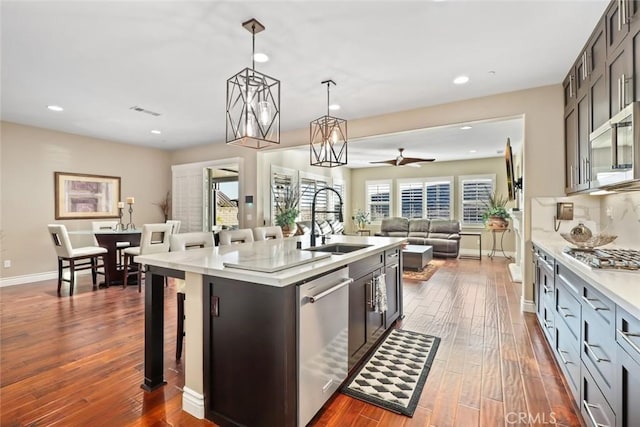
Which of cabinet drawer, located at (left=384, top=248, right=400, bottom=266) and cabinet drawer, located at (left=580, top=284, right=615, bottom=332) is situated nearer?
cabinet drawer, located at (left=580, top=284, right=615, bottom=332)

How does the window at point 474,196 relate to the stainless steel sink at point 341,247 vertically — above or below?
above

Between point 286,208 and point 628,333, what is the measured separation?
5.88 meters

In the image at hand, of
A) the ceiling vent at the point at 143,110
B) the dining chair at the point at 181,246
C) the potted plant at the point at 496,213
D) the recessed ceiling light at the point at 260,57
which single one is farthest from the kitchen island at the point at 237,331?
the potted plant at the point at 496,213

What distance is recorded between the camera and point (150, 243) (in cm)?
431

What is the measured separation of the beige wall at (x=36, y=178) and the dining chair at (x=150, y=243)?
5.69 feet

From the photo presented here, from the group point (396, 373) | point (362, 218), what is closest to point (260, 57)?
point (396, 373)

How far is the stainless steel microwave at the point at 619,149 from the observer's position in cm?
164

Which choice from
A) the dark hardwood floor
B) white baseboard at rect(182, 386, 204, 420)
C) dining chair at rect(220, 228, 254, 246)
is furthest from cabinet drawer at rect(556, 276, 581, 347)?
dining chair at rect(220, 228, 254, 246)

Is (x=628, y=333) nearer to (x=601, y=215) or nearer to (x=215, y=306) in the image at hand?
(x=215, y=306)

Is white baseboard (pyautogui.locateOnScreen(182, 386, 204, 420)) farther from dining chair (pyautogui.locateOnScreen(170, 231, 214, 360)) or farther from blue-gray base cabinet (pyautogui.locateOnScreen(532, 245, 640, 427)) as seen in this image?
blue-gray base cabinet (pyautogui.locateOnScreen(532, 245, 640, 427))

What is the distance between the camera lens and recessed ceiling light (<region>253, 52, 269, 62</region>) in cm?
279

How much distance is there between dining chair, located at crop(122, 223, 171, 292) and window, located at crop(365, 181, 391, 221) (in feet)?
22.4

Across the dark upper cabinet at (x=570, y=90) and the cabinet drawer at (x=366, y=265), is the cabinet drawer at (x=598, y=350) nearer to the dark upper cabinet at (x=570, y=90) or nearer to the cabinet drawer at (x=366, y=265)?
the cabinet drawer at (x=366, y=265)

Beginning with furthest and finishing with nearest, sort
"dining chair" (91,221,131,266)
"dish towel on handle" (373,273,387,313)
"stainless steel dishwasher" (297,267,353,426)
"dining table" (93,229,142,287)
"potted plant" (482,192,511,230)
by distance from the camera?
"potted plant" (482,192,511,230) → "dining chair" (91,221,131,266) → "dining table" (93,229,142,287) → "dish towel on handle" (373,273,387,313) → "stainless steel dishwasher" (297,267,353,426)
